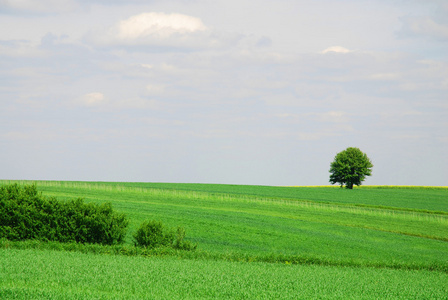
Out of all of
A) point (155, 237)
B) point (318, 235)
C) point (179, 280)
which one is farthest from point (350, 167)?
point (179, 280)

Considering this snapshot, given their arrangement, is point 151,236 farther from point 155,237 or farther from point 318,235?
point 318,235

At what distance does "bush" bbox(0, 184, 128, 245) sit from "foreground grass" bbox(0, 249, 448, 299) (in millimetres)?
2524

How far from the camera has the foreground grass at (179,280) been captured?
1157 cm

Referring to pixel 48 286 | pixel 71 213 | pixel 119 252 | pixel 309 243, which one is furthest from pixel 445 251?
pixel 48 286

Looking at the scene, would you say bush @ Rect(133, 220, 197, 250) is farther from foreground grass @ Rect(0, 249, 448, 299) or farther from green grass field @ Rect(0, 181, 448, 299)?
foreground grass @ Rect(0, 249, 448, 299)

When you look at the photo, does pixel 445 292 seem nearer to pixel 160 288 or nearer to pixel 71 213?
pixel 160 288

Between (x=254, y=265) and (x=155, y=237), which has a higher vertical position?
(x=155, y=237)

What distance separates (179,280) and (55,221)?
997 cm

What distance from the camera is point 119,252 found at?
19.8 m

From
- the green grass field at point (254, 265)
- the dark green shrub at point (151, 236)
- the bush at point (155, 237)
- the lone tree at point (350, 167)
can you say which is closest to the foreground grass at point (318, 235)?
the green grass field at point (254, 265)

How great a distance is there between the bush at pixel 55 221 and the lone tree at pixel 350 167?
8108 centimetres

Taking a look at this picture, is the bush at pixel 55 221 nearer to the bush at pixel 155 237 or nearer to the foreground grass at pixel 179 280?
the bush at pixel 155 237

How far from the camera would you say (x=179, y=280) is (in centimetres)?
1357

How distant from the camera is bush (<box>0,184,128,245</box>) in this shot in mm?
20969
